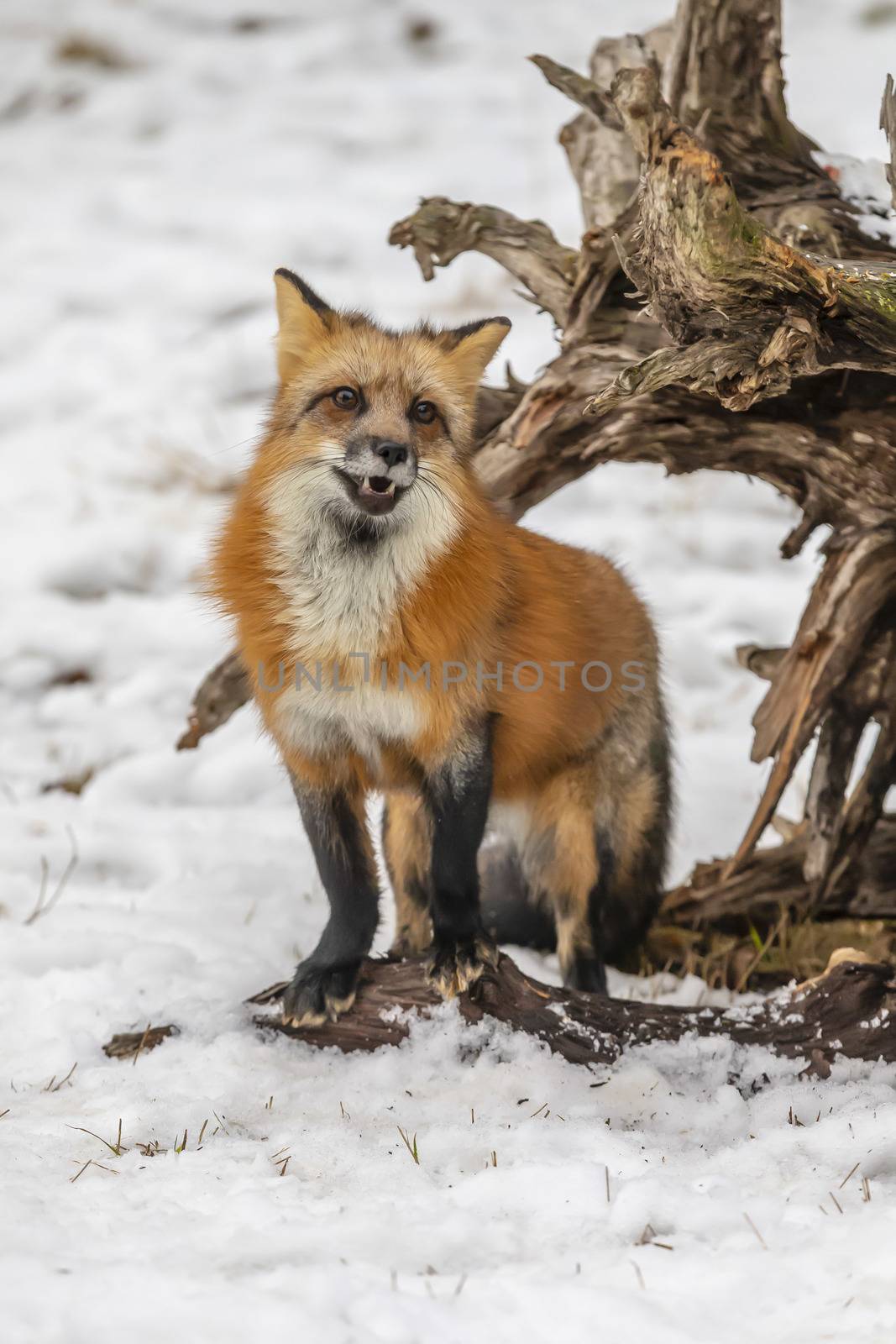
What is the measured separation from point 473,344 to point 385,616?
1048mm

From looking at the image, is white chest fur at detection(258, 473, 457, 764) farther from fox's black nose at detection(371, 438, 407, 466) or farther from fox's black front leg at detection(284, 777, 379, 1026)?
fox's black front leg at detection(284, 777, 379, 1026)

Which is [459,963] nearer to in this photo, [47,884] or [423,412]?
[423,412]

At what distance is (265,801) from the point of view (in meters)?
6.75

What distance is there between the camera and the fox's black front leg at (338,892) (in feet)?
13.3

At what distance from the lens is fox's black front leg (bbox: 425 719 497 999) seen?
3.99 meters

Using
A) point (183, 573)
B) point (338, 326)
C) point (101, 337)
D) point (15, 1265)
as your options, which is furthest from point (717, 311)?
point (101, 337)

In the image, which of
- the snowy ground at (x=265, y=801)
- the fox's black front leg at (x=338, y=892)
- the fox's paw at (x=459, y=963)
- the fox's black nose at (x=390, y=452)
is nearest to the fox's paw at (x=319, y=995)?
the fox's black front leg at (x=338, y=892)

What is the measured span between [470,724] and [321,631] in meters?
0.56

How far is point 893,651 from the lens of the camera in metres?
4.79

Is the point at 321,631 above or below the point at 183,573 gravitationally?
above

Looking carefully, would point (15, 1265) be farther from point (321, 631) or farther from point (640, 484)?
point (640, 484)

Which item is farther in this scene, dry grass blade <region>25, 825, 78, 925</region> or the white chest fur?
dry grass blade <region>25, 825, 78, 925</region>

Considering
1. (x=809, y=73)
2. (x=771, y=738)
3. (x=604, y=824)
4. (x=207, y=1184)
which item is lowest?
(x=207, y=1184)

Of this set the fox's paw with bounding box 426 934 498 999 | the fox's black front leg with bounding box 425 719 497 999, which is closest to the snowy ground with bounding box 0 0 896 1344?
the fox's paw with bounding box 426 934 498 999
